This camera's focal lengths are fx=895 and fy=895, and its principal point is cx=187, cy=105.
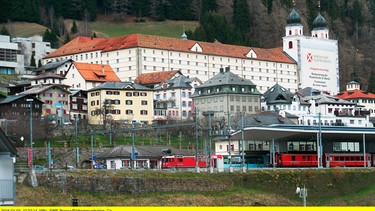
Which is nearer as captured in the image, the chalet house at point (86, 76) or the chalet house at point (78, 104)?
the chalet house at point (78, 104)

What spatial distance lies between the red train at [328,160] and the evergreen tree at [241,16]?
113m

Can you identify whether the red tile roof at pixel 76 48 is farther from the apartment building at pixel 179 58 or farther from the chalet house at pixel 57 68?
the chalet house at pixel 57 68

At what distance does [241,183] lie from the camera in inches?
2430

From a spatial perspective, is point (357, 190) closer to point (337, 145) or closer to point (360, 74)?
point (337, 145)

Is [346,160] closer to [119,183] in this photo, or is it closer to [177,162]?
[177,162]

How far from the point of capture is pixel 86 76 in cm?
12900

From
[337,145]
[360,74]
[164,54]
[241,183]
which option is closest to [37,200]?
[241,183]

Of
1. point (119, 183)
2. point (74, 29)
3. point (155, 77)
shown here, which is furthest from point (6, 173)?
point (74, 29)

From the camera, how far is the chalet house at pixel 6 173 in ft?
59.7

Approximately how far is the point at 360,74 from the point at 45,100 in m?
88.6

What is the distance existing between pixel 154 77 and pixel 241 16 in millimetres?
62145

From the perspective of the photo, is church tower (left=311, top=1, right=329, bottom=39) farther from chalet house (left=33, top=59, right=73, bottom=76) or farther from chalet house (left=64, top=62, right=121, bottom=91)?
chalet house (left=33, top=59, right=73, bottom=76)

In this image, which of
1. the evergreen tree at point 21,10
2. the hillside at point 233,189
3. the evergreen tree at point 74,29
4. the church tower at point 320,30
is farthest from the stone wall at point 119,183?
the evergreen tree at point 74,29

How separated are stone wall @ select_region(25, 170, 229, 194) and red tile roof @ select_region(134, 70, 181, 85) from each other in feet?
239
